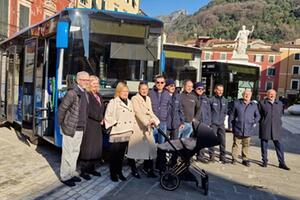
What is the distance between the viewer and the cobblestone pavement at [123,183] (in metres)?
5.97

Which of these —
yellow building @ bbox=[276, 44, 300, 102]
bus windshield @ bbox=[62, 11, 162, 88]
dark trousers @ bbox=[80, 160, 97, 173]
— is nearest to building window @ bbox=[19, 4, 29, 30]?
bus windshield @ bbox=[62, 11, 162, 88]

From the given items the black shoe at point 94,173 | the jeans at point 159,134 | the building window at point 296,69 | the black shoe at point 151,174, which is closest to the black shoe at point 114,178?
the black shoe at point 94,173

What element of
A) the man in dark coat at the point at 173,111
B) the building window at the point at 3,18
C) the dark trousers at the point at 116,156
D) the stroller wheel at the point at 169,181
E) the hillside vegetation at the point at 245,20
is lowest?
the stroller wheel at the point at 169,181

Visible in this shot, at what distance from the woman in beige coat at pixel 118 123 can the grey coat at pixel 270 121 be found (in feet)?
11.5

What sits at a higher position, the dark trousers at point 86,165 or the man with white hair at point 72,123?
the man with white hair at point 72,123

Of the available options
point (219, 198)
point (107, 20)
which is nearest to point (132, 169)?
point (219, 198)

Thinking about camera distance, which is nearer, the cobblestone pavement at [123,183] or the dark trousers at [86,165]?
the cobblestone pavement at [123,183]

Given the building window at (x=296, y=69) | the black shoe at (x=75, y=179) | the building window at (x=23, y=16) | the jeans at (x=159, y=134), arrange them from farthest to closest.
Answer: the building window at (x=296, y=69)
the building window at (x=23, y=16)
the jeans at (x=159, y=134)
the black shoe at (x=75, y=179)

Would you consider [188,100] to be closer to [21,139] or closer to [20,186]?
[20,186]

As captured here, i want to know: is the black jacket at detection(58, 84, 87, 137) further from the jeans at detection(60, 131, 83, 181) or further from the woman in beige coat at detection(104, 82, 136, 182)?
the woman in beige coat at detection(104, 82, 136, 182)

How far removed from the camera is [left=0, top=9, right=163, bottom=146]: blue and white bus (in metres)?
7.70

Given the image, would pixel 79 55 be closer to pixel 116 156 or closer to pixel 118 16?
pixel 118 16

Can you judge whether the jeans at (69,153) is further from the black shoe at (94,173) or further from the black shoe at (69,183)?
the black shoe at (94,173)

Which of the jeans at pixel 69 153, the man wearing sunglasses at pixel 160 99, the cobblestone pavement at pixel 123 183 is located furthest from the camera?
the man wearing sunglasses at pixel 160 99
